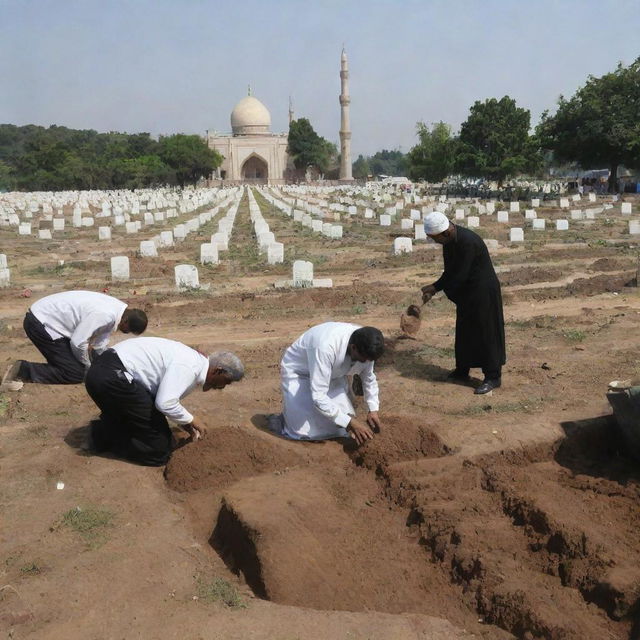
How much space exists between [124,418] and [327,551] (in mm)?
1692

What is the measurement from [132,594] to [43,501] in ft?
3.86

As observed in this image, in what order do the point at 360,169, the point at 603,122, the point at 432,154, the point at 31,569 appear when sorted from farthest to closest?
the point at 360,169
the point at 432,154
the point at 603,122
the point at 31,569

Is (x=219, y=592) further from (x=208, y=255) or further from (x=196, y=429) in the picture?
(x=208, y=255)

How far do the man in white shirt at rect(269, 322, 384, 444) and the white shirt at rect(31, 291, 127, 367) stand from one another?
1623 mm

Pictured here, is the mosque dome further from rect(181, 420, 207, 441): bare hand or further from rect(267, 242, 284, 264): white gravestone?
rect(181, 420, 207, 441): bare hand

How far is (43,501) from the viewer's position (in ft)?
13.3

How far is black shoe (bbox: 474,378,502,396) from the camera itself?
5.68 meters

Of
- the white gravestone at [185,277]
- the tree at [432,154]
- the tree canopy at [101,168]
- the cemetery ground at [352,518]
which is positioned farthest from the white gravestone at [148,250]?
the tree canopy at [101,168]

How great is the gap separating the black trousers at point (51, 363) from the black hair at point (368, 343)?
284 cm

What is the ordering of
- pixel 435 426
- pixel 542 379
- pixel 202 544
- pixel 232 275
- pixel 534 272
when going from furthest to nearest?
1. pixel 232 275
2. pixel 534 272
3. pixel 542 379
4. pixel 435 426
5. pixel 202 544

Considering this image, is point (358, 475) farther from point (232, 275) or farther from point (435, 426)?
point (232, 275)

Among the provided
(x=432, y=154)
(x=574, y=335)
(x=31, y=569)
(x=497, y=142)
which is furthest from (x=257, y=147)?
(x=31, y=569)

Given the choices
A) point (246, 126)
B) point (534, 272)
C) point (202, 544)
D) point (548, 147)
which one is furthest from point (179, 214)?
point (246, 126)

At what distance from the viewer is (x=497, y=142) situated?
119 feet
